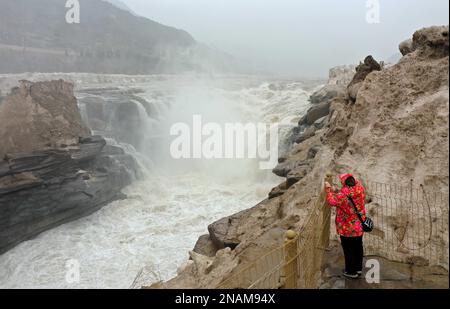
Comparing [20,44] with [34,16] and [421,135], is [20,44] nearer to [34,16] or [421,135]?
[34,16]

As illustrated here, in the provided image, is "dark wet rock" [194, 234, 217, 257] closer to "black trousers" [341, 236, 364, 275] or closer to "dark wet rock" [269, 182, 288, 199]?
"dark wet rock" [269, 182, 288, 199]

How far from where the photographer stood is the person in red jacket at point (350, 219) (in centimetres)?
439

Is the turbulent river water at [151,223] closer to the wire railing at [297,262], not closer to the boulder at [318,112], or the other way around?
the boulder at [318,112]

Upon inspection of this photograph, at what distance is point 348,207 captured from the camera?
4395mm

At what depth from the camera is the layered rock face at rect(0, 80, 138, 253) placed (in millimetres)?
13125

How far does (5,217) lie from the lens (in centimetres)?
1286

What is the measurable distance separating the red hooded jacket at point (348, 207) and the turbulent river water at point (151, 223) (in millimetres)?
6949

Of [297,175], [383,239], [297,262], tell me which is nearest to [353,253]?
[297,262]

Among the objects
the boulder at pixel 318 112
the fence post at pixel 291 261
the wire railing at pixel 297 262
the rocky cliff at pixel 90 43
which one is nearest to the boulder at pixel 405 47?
the wire railing at pixel 297 262

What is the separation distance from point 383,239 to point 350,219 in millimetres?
1004

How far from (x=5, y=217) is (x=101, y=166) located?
14.7 ft

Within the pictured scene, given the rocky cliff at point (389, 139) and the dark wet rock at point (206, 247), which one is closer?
the rocky cliff at point (389, 139)

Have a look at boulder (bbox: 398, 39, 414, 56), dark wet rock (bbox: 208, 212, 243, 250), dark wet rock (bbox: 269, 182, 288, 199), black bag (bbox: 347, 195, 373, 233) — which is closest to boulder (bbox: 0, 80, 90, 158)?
dark wet rock (bbox: 208, 212, 243, 250)

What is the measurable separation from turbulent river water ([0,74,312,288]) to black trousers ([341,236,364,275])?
6807 mm
